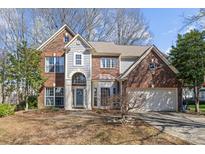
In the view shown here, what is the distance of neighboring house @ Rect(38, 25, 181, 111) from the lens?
2820 centimetres

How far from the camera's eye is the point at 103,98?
29359mm

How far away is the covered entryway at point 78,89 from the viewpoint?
2962cm

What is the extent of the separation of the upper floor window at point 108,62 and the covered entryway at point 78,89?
247 centimetres

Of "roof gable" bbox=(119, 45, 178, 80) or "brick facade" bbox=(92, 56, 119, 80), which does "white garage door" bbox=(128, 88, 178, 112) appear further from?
"brick facade" bbox=(92, 56, 119, 80)

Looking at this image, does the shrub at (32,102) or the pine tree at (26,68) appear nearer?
the pine tree at (26,68)

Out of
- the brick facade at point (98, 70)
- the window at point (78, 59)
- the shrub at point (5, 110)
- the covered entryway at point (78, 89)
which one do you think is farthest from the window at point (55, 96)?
the shrub at point (5, 110)

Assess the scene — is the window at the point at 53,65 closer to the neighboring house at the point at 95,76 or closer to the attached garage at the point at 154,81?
the neighboring house at the point at 95,76

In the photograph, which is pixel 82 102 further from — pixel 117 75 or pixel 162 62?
pixel 162 62

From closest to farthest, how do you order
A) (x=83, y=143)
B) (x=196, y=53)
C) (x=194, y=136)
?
(x=83, y=143) → (x=194, y=136) → (x=196, y=53)

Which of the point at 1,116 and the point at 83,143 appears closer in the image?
the point at 83,143

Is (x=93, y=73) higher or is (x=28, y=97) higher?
(x=93, y=73)
